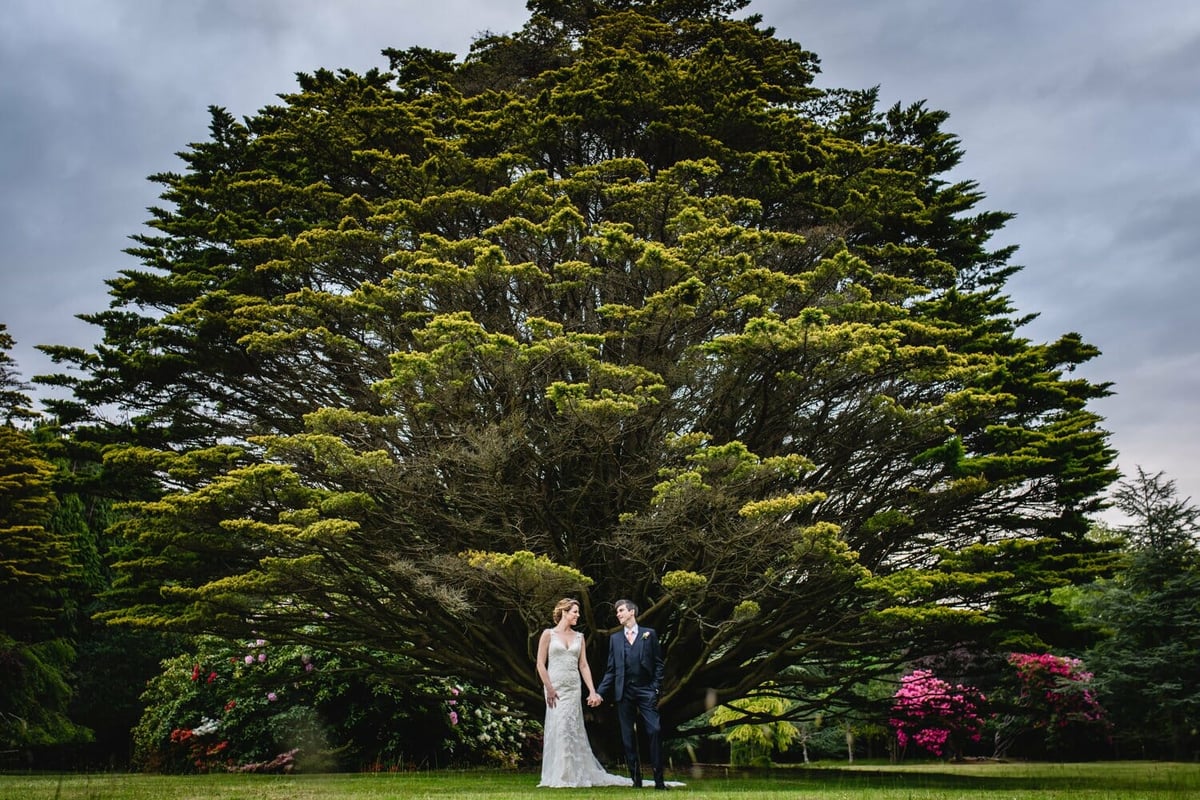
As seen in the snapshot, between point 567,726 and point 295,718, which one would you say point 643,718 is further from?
point 295,718

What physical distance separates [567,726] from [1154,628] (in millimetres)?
17691

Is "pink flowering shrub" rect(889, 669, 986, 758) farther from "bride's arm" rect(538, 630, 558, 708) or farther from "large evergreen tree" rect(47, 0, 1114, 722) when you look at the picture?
"bride's arm" rect(538, 630, 558, 708)

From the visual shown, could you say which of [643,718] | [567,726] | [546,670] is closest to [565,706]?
[567,726]

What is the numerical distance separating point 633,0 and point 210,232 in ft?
27.7

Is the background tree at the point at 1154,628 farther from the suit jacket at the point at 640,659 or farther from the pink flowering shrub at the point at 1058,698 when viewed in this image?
the suit jacket at the point at 640,659

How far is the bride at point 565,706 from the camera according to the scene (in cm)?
1006

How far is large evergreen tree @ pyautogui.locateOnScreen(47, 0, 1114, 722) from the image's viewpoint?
12289 mm

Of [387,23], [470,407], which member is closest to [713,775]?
[470,407]

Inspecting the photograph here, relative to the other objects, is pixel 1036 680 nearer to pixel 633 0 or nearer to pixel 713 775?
pixel 713 775

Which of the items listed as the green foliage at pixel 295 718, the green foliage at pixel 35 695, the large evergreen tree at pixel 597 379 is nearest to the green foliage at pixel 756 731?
the green foliage at pixel 295 718

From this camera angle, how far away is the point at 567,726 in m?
10.2

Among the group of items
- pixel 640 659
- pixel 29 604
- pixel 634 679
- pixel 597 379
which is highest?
pixel 597 379

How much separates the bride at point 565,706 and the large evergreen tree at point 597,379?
3.89ft

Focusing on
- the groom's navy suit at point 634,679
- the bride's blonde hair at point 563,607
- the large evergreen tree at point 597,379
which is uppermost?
the large evergreen tree at point 597,379
